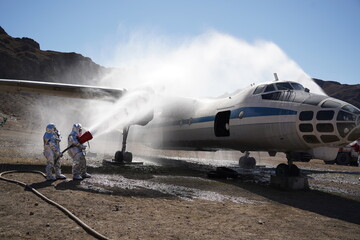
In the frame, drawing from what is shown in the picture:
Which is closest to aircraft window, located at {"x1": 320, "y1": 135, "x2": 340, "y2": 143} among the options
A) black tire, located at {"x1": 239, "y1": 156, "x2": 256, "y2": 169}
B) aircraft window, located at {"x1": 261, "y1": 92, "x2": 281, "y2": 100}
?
aircraft window, located at {"x1": 261, "y1": 92, "x2": 281, "y2": 100}

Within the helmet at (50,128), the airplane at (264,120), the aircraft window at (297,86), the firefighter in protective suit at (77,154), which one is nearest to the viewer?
the airplane at (264,120)

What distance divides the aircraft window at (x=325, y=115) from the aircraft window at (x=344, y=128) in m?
0.31

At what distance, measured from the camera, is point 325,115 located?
8250 mm

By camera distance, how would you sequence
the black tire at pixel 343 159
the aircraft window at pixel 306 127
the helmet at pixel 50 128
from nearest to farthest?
the aircraft window at pixel 306 127 → the helmet at pixel 50 128 → the black tire at pixel 343 159

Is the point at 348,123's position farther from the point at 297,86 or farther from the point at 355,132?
the point at 297,86

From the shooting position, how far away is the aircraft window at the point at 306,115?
859 cm

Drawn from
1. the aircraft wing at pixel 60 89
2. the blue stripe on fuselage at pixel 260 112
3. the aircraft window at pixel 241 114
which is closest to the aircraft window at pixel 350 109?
the blue stripe on fuselage at pixel 260 112

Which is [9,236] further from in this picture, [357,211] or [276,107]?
[276,107]

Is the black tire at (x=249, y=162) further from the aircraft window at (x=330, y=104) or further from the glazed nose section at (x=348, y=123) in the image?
the glazed nose section at (x=348, y=123)

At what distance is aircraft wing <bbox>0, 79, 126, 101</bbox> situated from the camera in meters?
15.5

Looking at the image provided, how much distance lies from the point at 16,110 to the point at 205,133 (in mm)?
79021

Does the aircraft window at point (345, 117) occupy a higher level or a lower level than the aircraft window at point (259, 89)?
lower

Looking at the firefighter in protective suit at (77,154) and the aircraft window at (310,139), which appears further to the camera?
the firefighter in protective suit at (77,154)

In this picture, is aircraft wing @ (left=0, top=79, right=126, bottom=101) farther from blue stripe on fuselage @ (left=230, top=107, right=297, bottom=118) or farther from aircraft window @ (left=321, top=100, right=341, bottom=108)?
aircraft window @ (left=321, top=100, right=341, bottom=108)
